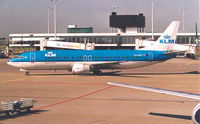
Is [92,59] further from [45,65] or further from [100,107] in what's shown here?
[100,107]

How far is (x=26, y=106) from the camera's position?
1944 cm

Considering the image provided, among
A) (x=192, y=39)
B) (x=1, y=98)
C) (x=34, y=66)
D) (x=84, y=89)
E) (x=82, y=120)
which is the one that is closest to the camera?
(x=82, y=120)

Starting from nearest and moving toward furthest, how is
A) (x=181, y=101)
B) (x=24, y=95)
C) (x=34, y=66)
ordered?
(x=181, y=101) < (x=24, y=95) < (x=34, y=66)

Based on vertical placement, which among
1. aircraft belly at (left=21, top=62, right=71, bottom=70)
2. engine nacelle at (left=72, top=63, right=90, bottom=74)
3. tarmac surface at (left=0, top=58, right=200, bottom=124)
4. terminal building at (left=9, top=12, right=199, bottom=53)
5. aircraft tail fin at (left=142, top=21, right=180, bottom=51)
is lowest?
tarmac surface at (left=0, top=58, right=200, bottom=124)

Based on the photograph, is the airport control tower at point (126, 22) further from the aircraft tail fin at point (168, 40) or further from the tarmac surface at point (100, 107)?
the tarmac surface at point (100, 107)

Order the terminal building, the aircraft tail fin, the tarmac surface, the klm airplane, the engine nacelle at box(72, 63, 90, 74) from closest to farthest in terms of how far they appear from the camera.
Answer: the tarmac surface < the engine nacelle at box(72, 63, 90, 74) < the klm airplane < the aircraft tail fin < the terminal building

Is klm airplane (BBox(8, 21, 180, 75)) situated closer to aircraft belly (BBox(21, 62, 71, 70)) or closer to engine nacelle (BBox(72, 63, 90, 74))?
aircraft belly (BBox(21, 62, 71, 70))

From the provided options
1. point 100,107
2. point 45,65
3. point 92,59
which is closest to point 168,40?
point 92,59

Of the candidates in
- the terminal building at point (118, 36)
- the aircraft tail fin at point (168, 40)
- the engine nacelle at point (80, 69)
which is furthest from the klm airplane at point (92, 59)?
the terminal building at point (118, 36)

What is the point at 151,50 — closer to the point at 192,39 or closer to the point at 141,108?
the point at 141,108

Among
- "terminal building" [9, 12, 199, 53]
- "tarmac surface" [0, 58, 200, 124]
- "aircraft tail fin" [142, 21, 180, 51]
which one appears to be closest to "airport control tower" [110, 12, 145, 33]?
"terminal building" [9, 12, 199, 53]

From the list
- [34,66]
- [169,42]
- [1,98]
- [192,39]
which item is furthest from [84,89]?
[192,39]

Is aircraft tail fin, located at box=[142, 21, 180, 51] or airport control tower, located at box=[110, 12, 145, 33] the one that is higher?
airport control tower, located at box=[110, 12, 145, 33]

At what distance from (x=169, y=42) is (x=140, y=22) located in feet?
276
